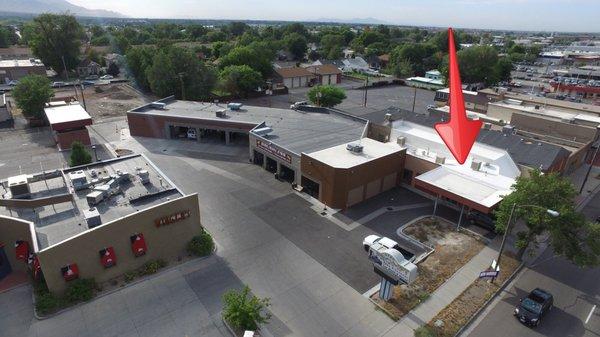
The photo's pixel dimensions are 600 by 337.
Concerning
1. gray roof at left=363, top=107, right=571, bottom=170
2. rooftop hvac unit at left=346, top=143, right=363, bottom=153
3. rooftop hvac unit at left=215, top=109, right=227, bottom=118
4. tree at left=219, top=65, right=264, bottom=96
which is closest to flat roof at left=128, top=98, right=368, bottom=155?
rooftop hvac unit at left=215, top=109, right=227, bottom=118

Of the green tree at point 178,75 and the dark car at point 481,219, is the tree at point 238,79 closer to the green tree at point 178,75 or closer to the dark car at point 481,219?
the green tree at point 178,75

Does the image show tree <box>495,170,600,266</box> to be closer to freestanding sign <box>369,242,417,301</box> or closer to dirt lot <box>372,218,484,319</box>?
dirt lot <box>372,218,484,319</box>

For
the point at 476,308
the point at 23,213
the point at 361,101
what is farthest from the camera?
the point at 361,101

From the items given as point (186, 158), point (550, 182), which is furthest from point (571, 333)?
point (186, 158)

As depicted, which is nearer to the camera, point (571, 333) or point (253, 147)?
point (571, 333)

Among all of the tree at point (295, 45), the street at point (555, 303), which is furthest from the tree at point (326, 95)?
the tree at point (295, 45)

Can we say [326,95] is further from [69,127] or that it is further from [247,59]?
[69,127]

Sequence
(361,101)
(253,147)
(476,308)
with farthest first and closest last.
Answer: (361,101) → (253,147) → (476,308)

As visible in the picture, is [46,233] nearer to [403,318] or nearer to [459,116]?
[403,318]
